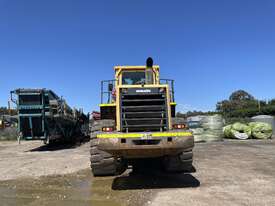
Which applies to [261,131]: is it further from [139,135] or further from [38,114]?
[139,135]

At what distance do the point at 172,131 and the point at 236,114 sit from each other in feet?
196

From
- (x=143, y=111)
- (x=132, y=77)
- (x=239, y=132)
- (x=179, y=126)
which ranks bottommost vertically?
(x=239, y=132)

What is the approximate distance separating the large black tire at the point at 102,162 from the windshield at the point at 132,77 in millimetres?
2316

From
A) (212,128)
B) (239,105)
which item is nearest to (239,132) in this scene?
(212,128)

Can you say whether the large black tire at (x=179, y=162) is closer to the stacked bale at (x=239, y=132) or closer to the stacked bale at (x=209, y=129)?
the stacked bale at (x=209, y=129)

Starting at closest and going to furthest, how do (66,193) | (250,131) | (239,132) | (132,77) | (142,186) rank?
(66,193), (142,186), (132,77), (250,131), (239,132)

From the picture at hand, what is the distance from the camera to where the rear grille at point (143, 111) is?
7.63 m

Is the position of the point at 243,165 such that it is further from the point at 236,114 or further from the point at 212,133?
the point at 236,114

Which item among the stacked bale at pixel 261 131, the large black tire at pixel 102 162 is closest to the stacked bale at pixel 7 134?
the stacked bale at pixel 261 131

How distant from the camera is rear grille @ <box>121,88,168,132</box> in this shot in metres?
7.63

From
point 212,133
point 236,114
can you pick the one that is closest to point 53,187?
point 212,133

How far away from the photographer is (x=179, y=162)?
838 centimetres

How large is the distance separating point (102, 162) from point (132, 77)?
2.93 m

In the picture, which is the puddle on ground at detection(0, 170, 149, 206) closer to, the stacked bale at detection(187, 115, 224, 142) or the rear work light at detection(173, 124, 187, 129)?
the rear work light at detection(173, 124, 187, 129)
